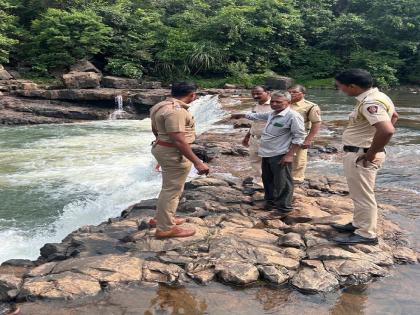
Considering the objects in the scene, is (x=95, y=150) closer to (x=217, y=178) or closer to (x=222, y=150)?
(x=222, y=150)

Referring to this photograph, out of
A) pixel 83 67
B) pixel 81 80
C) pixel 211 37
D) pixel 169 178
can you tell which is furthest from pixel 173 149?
pixel 211 37

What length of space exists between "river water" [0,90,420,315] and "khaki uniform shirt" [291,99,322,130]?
1519mm

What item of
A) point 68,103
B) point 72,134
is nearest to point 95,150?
point 72,134

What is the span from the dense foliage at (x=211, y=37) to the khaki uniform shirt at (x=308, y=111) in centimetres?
1830

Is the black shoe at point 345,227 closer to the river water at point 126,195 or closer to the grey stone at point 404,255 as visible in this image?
the grey stone at point 404,255

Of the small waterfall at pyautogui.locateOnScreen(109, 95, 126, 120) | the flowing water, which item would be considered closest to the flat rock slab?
the flowing water

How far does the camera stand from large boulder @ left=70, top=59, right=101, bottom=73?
2203 centimetres

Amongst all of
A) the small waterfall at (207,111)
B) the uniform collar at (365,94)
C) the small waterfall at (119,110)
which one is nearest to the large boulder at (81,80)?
the small waterfall at (119,110)

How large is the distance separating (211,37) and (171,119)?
76.5ft

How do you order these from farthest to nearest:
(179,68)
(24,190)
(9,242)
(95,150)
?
(179,68), (95,150), (24,190), (9,242)

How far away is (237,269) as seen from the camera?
3930mm

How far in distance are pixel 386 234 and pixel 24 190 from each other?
21.3 ft

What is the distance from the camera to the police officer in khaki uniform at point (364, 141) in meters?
3.87

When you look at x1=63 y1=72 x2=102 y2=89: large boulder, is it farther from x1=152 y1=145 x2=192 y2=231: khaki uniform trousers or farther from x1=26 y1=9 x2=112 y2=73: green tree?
x1=152 y1=145 x2=192 y2=231: khaki uniform trousers
